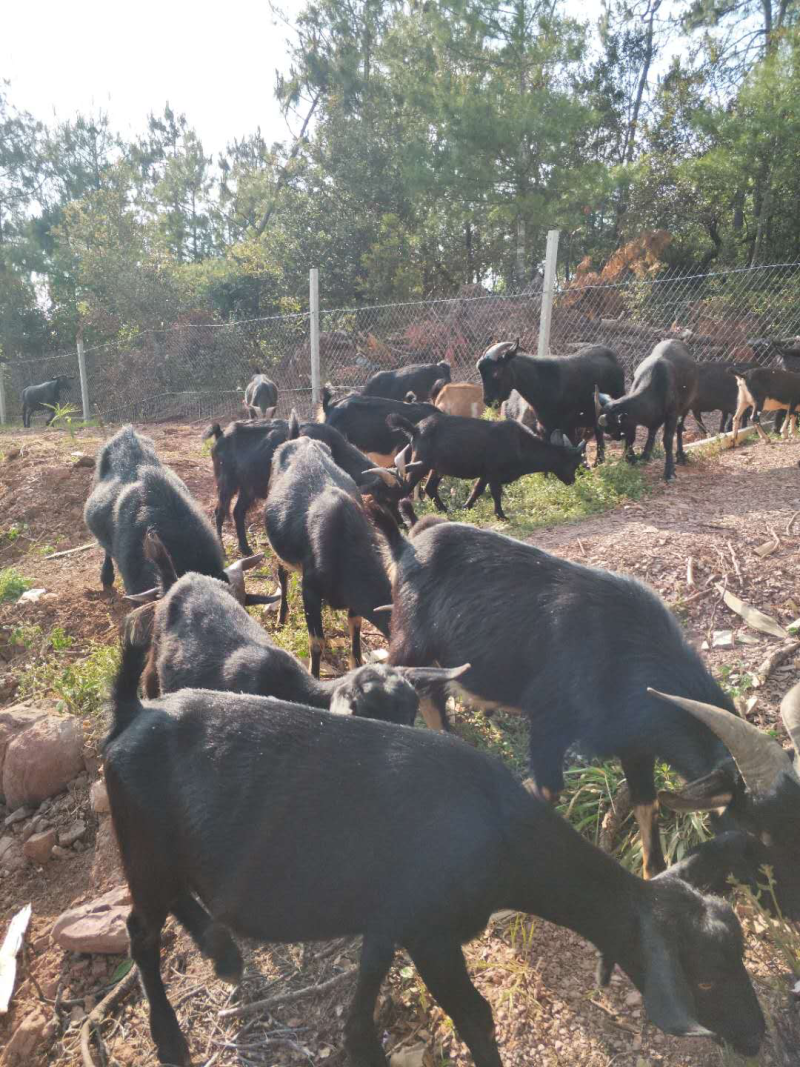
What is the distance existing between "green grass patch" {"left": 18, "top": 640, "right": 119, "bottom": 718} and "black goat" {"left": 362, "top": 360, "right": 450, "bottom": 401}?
23.7 ft

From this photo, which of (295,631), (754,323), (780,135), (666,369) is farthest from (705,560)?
(780,135)

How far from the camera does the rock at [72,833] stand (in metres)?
3.65

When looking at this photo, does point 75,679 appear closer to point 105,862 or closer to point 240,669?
point 105,862

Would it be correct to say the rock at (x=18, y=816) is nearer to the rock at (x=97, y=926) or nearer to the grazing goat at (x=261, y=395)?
the rock at (x=97, y=926)

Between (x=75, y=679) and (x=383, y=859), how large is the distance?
331 centimetres

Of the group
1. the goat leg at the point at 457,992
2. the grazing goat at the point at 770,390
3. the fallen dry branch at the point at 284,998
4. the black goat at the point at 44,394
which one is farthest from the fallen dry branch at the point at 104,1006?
the black goat at the point at 44,394

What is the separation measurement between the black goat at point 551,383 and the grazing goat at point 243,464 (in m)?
2.71

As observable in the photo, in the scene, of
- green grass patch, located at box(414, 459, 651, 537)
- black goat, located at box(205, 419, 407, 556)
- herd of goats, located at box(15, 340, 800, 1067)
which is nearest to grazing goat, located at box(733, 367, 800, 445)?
green grass patch, located at box(414, 459, 651, 537)

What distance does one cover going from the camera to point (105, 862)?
134 inches

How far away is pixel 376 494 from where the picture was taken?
5.46m

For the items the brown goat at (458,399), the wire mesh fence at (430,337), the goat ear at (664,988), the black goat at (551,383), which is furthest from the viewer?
the wire mesh fence at (430,337)

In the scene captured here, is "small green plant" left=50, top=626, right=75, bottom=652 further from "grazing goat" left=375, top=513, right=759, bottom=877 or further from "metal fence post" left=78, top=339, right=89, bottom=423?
"metal fence post" left=78, top=339, right=89, bottom=423

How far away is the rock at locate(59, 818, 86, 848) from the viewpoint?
365 cm

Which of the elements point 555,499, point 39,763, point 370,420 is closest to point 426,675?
point 39,763
